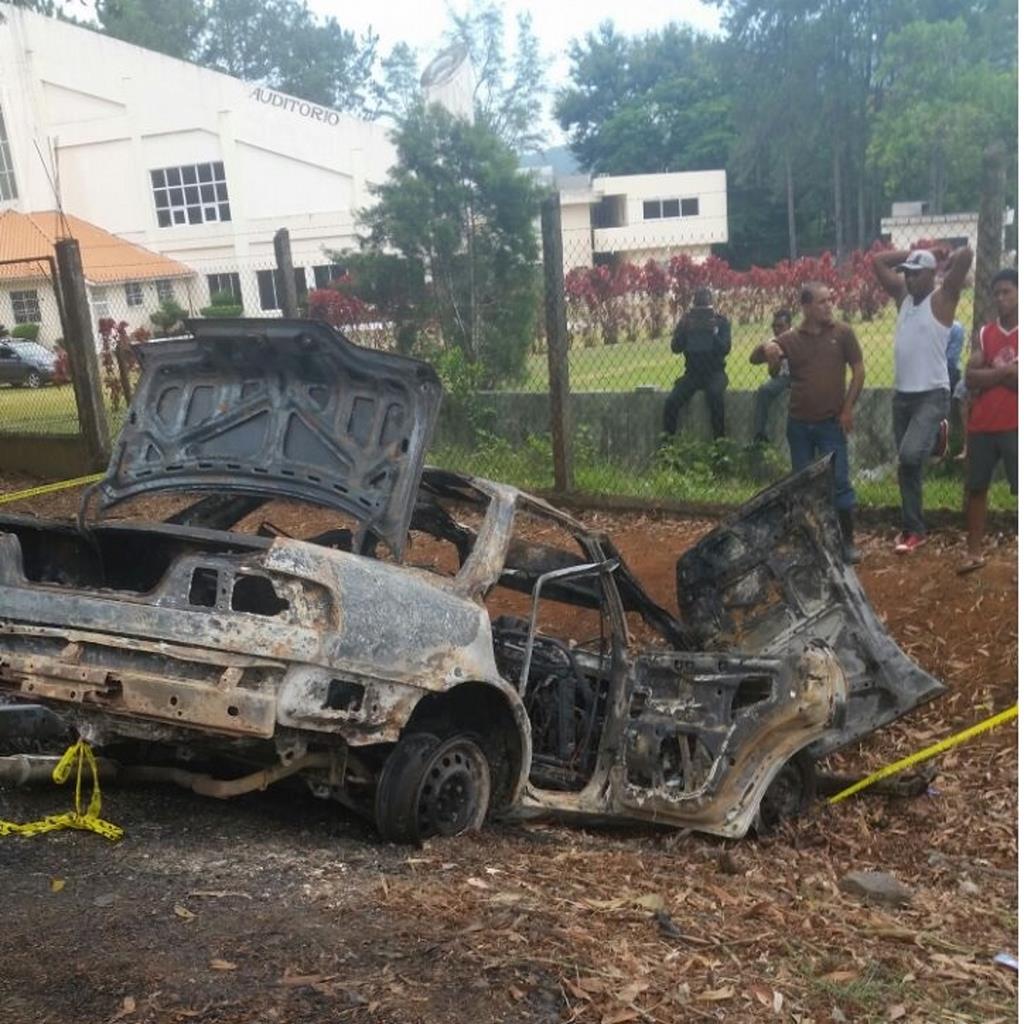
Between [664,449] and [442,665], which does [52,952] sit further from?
[664,449]

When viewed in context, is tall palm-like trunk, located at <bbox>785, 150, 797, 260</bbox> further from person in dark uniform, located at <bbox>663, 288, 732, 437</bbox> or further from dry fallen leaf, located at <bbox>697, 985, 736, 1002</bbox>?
dry fallen leaf, located at <bbox>697, 985, 736, 1002</bbox>

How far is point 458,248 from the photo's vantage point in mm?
11469

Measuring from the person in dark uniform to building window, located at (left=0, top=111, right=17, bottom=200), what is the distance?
40.6 m

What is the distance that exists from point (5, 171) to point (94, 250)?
989 centimetres

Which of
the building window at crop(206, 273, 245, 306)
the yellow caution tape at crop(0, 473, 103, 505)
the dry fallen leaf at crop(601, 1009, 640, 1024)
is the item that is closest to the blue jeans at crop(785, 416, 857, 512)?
the dry fallen leaf at crop(601, 1009, 640, 1024)

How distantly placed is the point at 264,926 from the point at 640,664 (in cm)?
219

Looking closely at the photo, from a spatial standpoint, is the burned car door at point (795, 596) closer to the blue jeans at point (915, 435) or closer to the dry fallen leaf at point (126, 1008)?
the blue jeans at point (915, 435)

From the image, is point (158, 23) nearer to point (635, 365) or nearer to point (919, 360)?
point (635, 365)

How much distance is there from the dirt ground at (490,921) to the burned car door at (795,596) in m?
0.61

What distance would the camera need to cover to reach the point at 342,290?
39.3 ft

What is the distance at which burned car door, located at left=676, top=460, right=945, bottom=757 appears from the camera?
18.1ft

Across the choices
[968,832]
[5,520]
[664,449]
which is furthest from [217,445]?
[664,449]

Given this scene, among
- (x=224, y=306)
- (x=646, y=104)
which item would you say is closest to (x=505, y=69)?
(x=646, y=104)

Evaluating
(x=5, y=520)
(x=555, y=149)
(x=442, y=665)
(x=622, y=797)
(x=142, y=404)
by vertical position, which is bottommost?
(x=622, y=797)
